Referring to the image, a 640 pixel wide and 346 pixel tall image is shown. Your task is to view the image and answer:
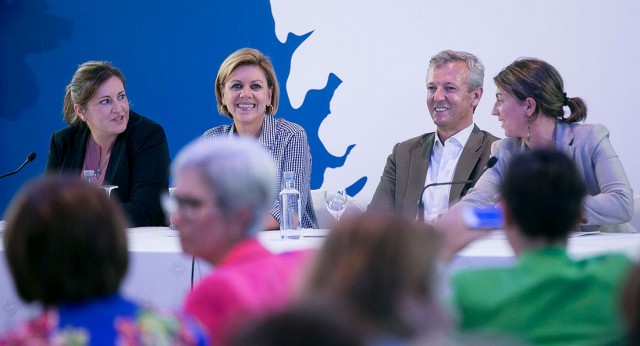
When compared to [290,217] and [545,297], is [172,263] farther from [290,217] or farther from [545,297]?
[545,297]

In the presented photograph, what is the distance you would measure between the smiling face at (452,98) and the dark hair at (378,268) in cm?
312

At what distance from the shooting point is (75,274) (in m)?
1.29

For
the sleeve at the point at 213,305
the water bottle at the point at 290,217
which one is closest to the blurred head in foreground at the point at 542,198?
the sleeve at the point at 213,305

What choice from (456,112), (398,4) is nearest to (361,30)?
(398,4)

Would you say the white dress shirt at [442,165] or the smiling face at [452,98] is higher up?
the smiling face at [452,98]

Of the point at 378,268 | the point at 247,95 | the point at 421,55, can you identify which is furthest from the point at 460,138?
the point at 378,268

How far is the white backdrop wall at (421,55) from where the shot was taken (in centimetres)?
481

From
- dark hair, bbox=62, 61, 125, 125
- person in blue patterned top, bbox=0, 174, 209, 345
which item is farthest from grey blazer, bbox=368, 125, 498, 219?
person in blue patterned top, bbox=0, 174, 209, 345

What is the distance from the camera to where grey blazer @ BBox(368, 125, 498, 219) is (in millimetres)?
3936

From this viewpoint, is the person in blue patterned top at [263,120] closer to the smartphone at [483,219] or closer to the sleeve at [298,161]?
the sleeve at [298,161]

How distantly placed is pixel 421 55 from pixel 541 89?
5.57ft

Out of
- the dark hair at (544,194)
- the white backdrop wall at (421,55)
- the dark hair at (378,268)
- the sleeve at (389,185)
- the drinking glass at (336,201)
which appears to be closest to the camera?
the dark hair at (378,268)

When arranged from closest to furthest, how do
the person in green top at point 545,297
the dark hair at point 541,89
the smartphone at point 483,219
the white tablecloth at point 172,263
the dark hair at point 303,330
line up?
Result: the dark hair at point 303,330
the person in green top at point 545,297
the smartphone at point 483,219
the white tablecloth at point 172,263
the dark hair at point 541,89

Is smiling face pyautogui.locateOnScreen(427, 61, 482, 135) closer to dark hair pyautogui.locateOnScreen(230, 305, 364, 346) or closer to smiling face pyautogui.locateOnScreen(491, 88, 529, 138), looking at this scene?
smiling face pyautogui.locateOnScreen(491, 88, 529, 138)
